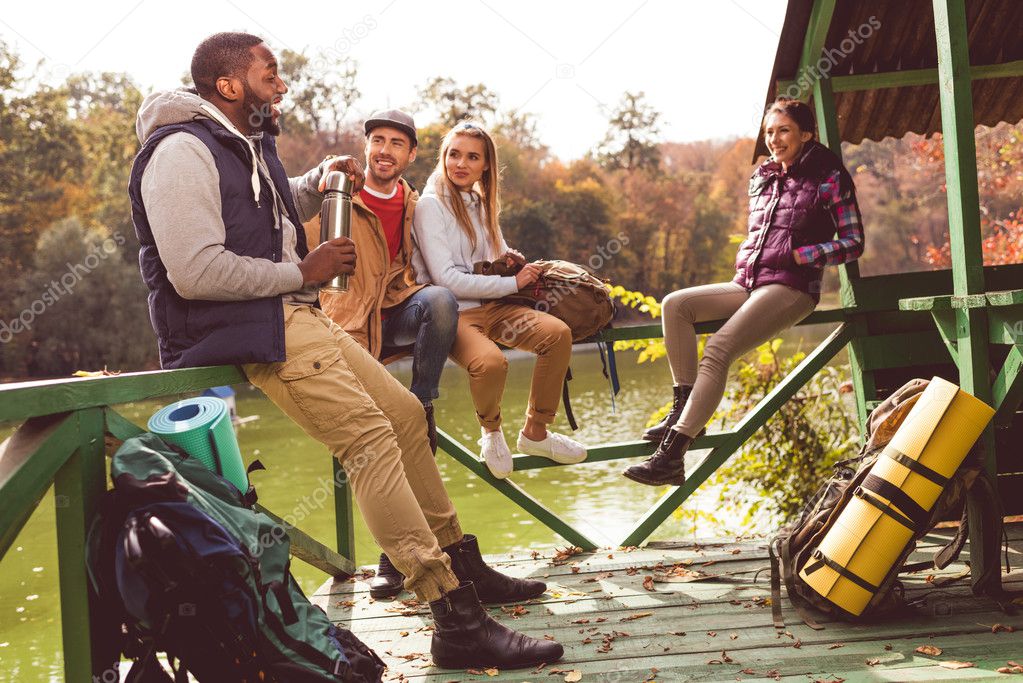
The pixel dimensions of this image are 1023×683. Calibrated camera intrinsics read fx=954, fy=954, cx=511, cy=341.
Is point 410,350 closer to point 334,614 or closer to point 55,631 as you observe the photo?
point 334,614

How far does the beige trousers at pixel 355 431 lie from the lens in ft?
8.75

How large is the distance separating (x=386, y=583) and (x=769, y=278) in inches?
81.0

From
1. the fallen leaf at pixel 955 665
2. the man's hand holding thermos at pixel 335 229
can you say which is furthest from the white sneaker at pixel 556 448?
the fallen leaf at pixel 955 665

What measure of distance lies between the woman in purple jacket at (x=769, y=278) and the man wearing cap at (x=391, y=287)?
0.97 m

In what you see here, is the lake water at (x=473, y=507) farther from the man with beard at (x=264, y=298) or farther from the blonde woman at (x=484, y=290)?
the man with beard at (x=264, y=298)

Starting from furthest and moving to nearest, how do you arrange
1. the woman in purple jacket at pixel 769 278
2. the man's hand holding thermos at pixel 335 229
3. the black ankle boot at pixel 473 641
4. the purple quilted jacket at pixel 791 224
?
the purple quilted jacket at pixel 791 224 < the woman in purple jacket at pixel 769 278 < the black ankle boot at pixel 473 641 < the man's hand holding thermos at pixel 335 229

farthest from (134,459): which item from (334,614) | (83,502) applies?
(334,614)

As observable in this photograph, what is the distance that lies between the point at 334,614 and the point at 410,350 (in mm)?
1103

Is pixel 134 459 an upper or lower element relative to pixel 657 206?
lower

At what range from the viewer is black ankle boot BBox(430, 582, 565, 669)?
287cm

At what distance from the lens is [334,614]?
3.70 metres

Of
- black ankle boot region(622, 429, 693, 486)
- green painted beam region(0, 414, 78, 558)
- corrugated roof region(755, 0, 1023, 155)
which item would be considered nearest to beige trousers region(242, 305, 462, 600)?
green painted beam region(0, 414, 78, 558)

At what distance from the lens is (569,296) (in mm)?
4148

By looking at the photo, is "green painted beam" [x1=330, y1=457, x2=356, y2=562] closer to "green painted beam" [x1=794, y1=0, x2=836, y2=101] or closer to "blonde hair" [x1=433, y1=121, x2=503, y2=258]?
"blonde hair" [x1=433, y1=121, x2=503, y2=258]
